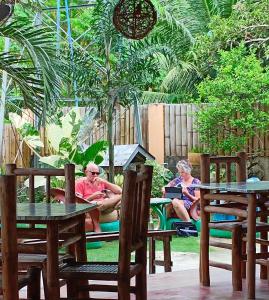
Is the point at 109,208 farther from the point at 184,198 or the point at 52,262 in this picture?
the point at 52,262

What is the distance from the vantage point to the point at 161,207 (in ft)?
30.7

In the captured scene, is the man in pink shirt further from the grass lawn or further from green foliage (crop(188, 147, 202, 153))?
green foliage (crop(188, 147, 202, 153))

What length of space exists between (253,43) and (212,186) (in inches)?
450

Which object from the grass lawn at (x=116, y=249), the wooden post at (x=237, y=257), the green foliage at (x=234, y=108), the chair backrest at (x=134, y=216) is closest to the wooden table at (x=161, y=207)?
the grass lawn at (x=116, y=249)

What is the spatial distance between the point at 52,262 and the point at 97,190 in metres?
5.97

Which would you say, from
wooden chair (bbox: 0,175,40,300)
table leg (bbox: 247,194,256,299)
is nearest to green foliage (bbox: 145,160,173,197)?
table leg (bbox: 247,194,256,299)

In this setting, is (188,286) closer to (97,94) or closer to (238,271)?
(238,271)

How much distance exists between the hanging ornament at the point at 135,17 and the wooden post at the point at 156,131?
18.3 feet

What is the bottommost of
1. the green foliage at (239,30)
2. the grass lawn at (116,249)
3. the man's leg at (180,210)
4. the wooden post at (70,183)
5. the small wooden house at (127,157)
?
the grass lawn at (116,249)

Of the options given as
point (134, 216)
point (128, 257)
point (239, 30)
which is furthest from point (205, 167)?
point (239, 30)

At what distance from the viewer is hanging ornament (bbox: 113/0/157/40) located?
8227 mm

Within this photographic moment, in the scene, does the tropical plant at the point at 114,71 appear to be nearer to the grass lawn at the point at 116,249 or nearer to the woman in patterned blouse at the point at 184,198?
the woman in patterned blouse at the point at 184,198

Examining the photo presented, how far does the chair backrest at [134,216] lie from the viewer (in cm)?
327

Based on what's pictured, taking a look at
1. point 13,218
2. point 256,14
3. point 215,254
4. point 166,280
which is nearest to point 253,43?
point 256,14
